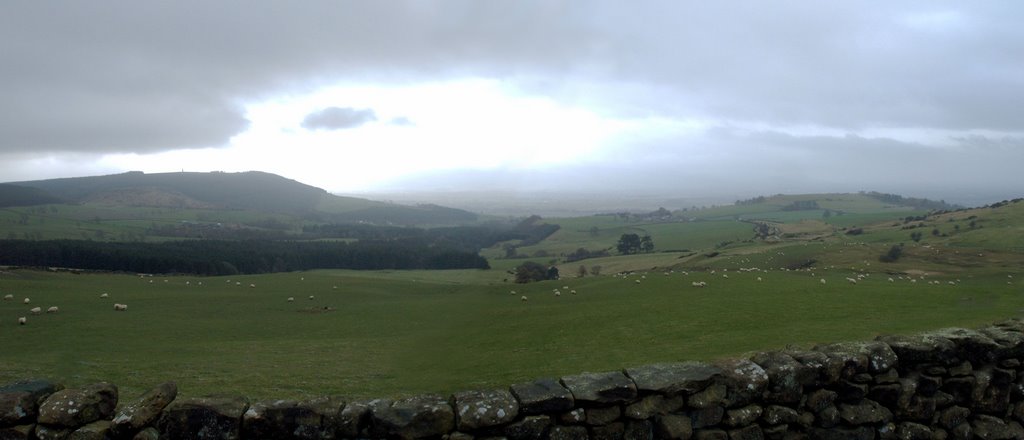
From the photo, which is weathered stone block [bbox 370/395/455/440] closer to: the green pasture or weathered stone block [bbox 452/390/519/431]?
weathered stone block [bbox 452/390/519/431]

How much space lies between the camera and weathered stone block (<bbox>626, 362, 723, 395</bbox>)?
6199 mm

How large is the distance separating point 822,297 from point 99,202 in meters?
202

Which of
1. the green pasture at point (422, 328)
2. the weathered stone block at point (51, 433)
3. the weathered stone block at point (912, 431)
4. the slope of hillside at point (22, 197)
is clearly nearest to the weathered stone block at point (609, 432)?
the weathered stone block at point (912, 431)

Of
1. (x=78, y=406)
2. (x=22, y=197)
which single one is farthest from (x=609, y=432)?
(x=22, y=197)

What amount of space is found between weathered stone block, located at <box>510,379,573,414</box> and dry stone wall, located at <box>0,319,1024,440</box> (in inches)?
0.5

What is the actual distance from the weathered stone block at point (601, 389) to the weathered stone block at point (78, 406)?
4640mm

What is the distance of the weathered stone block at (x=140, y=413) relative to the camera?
17.4 ft

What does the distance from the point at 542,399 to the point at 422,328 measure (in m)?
16.2

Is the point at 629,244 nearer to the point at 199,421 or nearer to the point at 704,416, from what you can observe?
the point at 704,416

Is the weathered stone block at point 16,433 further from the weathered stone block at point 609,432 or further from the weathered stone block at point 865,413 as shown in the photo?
the weathered stone block at point 865,413

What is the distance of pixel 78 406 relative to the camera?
530 centimetres

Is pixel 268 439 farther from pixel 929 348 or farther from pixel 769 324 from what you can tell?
pixel 769 324

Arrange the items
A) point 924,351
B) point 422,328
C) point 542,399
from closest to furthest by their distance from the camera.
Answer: point 542,399 → point 924,351 → point 422,328

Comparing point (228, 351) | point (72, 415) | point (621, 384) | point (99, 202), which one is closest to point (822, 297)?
point (621, 384)
